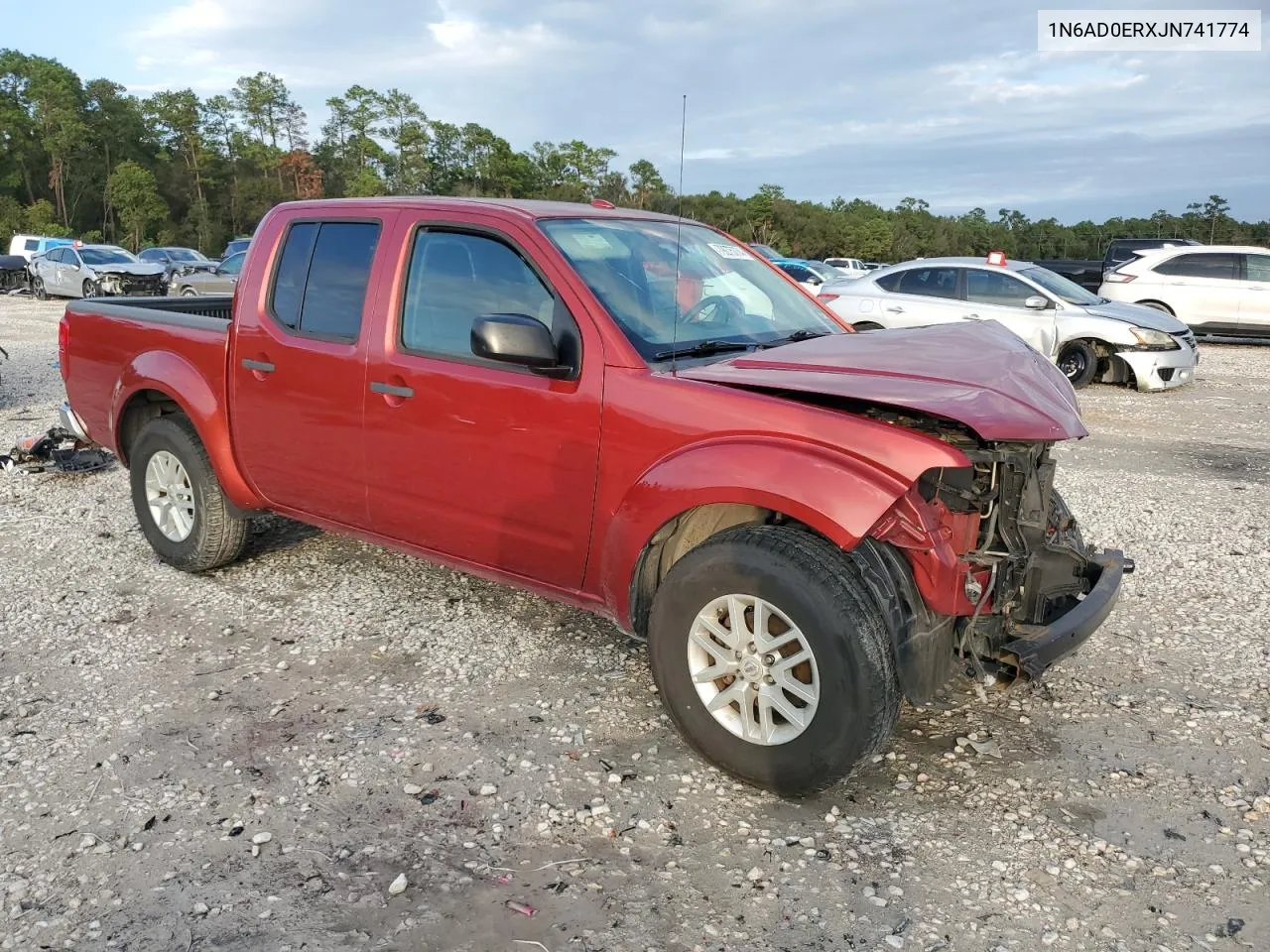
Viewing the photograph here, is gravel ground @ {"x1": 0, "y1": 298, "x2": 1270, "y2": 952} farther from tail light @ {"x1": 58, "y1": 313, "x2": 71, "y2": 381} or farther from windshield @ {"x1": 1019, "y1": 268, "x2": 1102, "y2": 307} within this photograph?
windshield @ {"x1": 1019, "y1": 268, "x2": 1102, "y2": 307}

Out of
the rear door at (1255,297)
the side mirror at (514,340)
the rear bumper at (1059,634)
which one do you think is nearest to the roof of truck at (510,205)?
the side mirror at (514,340)

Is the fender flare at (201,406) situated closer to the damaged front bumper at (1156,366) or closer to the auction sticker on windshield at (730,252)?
the auction sticker on windshield at (730,252)

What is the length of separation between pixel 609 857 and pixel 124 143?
8462cm

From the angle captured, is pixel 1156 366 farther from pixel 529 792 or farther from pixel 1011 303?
pixel 529 792

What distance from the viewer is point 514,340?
132 inches

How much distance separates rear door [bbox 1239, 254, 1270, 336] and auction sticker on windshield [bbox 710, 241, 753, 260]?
14.9 meters

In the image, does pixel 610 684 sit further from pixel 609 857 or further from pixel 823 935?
pixel 823 935

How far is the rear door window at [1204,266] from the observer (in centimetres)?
1598

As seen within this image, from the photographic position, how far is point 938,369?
3182 mm

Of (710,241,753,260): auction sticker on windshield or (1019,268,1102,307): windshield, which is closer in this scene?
(710,241,753,260): auction sticker on windshield

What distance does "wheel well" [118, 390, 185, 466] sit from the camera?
5.14 m

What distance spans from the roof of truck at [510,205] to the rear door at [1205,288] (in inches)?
579

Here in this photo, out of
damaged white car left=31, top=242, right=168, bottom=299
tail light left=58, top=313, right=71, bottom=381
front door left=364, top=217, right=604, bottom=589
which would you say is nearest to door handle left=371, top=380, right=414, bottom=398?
front door left=364, top=217, right=604, bottom=589

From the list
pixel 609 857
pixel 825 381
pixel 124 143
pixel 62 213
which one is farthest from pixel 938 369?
pixel 124 143
